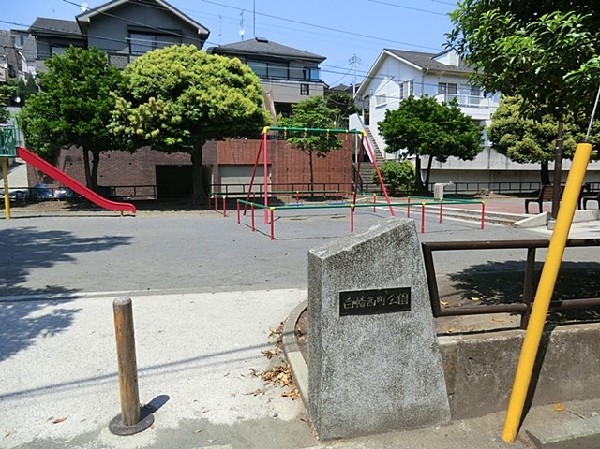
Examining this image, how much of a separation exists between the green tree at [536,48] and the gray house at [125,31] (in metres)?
28.4

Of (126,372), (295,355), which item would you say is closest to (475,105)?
(295,355)

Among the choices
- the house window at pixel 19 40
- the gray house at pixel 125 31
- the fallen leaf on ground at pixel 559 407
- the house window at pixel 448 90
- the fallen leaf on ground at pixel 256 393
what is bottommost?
the fallen leaf on ground at pixel 559 407

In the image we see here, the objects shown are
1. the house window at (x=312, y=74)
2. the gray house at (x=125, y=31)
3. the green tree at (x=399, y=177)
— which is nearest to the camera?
the green tree at (x=399, y=177)

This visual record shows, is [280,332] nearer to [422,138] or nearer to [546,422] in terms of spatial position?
[546,422]

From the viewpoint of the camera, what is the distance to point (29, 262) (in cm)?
827

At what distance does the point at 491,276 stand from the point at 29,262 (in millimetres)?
7781

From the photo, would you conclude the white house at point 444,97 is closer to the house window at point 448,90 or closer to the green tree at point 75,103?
the house window at point 448,90

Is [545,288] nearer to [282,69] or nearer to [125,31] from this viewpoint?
[125,31]

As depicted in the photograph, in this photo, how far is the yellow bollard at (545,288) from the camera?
8.70 ft

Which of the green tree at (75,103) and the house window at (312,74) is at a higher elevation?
the house window at (312,74)

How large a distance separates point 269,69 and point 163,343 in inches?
1308

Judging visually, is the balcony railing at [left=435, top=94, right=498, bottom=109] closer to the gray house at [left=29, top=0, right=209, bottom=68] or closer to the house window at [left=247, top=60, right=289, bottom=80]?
the house window at [left=247, top=60, right=289, bottom=80]

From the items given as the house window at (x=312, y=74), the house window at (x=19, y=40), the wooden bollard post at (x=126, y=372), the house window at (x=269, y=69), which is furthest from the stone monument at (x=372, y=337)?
the house window at (x=19, y=40)

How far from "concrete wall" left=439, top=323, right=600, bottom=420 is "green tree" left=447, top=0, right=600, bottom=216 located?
75.7 inches
